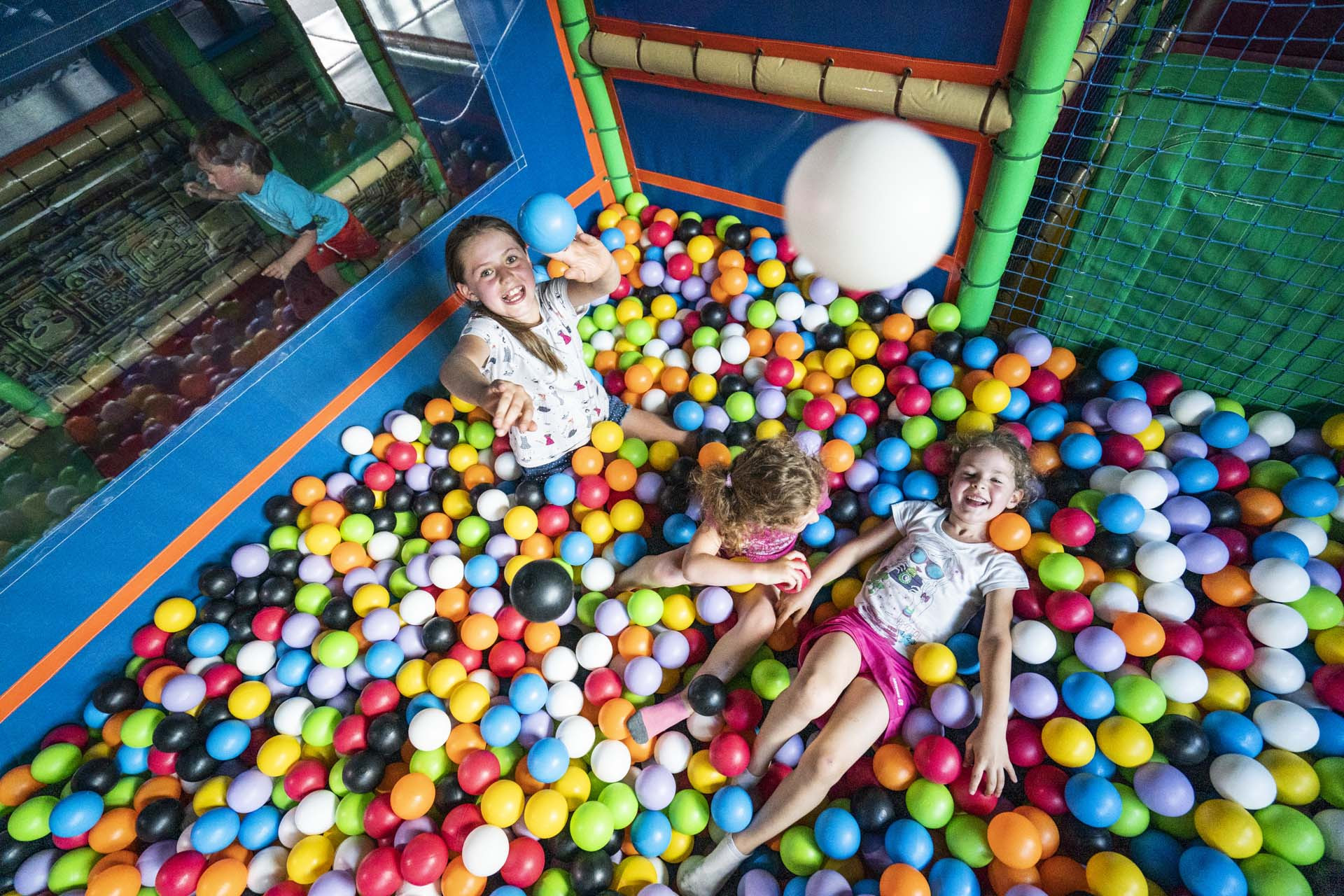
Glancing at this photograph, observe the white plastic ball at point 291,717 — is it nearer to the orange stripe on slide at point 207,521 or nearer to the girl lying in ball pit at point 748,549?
the orange stripe on slide at point 207,521

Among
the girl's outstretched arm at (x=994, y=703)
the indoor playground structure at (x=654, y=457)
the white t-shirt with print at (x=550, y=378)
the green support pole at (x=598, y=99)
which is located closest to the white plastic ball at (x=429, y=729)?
the indoor playground structure at (x=654, y=457)

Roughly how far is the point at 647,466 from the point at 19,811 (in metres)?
2.05

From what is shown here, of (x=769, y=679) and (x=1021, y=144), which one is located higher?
(x=1021, y=144)

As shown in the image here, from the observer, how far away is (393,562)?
2.40 metres

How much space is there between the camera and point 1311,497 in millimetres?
1842

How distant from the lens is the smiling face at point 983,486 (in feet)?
5.88

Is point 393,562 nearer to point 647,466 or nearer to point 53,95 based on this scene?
point 647,466

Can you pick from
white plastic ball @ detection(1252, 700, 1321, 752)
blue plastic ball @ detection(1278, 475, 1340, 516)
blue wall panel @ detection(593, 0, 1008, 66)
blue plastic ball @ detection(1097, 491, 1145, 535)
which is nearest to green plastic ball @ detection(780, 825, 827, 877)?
white plastic ball @ detection(1252, 700, 1321, 752)

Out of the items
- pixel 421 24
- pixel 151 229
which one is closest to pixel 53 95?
pixel 151 229

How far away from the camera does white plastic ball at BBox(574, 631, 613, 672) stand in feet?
6.54

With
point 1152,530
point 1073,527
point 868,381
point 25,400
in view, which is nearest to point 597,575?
point 868,381

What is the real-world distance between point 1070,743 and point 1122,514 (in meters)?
0.69

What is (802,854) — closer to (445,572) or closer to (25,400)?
(445,572)

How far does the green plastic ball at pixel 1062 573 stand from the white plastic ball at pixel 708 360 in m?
1.37
